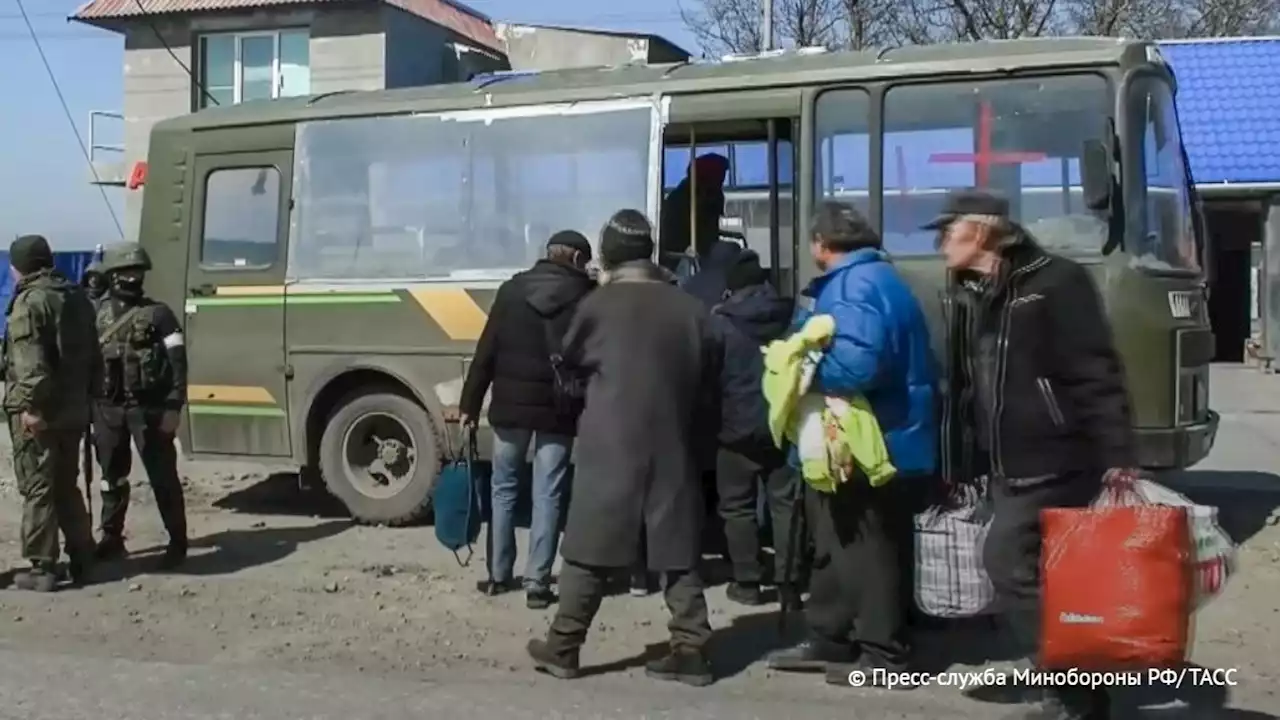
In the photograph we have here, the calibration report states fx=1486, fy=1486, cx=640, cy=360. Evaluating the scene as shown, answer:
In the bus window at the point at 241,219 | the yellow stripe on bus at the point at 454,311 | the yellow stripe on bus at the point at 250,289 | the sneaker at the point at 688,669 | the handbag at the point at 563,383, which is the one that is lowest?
the sneaker at the point at 688,669

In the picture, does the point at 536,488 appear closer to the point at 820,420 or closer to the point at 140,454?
the point at 820,420

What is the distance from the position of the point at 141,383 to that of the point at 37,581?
1194 millimetres

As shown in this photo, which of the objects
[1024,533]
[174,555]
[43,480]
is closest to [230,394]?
[174,555]

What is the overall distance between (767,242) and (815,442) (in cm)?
421

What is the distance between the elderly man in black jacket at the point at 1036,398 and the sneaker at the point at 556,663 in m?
1.85

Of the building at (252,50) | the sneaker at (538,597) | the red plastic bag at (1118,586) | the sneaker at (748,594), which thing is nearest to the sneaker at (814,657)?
the sneaker at (748,594)

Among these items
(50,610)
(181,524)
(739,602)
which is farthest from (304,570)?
(739,602)

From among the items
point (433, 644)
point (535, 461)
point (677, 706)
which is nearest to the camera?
point (677, 706)

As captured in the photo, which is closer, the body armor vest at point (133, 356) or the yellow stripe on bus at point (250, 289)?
the body armor vest at point (133, 356)

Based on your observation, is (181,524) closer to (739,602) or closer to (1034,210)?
(739,602)

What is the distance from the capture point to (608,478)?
5.97 m

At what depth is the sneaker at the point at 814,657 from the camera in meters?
6.19

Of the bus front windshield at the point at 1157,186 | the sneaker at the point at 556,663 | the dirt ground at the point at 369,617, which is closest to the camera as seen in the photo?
the sneaker at the point at 556,663

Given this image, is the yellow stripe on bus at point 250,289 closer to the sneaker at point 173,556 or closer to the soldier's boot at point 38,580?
the sneaker at point 173,556
